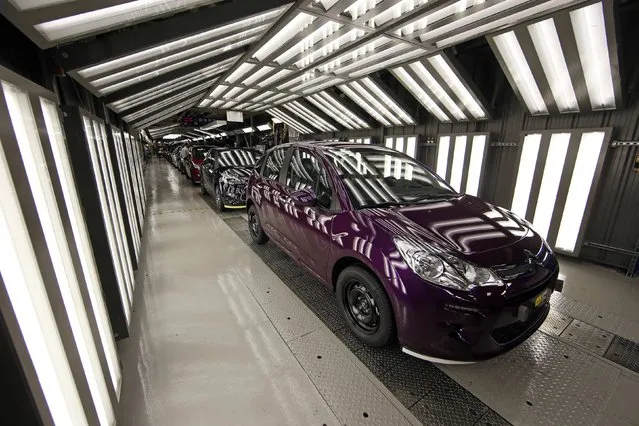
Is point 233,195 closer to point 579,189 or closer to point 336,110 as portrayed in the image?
point 336,110

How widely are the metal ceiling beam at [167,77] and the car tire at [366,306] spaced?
11.4ft

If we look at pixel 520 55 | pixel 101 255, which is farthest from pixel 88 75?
pixel 520 55

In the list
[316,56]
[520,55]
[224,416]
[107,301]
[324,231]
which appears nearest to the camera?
[224,416]

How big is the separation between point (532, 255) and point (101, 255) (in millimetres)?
3021

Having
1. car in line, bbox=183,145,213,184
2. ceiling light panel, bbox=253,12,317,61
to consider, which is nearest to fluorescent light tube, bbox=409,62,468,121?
ceiling light panel, bbox=253,12,317,61

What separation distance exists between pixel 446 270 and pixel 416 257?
190 millimetres

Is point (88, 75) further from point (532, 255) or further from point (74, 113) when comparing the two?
point (532, 255)

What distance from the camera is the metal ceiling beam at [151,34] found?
173cm

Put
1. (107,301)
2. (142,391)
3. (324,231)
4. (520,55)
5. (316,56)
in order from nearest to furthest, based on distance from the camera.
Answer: (142,391) < (107,301) < (324,231) < (520,55) < (316,56)

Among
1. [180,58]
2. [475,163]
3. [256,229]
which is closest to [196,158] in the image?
[256,229]

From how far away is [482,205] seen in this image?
2.42 meters

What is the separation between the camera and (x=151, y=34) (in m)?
2.10

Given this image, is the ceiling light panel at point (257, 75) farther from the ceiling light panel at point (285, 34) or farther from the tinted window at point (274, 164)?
the tinted window at point (274, 164)

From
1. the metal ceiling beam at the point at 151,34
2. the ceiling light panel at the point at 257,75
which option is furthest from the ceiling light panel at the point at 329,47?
the metal ceiling beam at the point at 151,34
